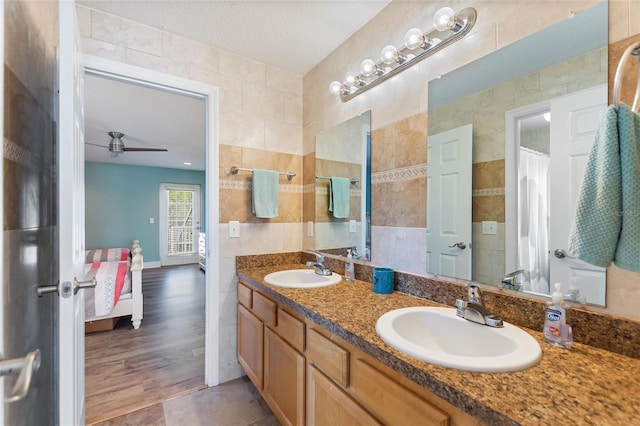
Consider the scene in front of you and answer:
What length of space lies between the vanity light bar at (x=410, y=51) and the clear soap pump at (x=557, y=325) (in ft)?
3.64

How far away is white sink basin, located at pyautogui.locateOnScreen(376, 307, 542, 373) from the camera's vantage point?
746 millimetres

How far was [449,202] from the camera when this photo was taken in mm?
1317

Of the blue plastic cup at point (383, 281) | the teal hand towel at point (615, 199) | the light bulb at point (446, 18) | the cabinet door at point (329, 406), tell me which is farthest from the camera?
the blue plastic cup at point (383, 281)

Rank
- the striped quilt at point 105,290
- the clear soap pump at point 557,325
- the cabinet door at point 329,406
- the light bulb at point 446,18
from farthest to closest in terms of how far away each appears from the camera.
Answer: the striped quilt at point 105,290, the light bulb at point 446,18, the cabinet door at point 329,406, the clear soap pump at point 557,325

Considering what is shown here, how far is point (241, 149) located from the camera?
2.12 m

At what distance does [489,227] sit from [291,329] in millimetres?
994

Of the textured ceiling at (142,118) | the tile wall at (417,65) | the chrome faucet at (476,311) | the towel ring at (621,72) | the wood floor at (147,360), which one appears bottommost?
the wood floor at (147,360)

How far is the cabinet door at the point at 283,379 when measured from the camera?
1.33 m

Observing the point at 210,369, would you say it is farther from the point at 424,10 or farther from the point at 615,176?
the point at 424,10

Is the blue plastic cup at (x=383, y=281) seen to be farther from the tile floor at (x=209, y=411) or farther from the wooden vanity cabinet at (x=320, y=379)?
the tile floor at (x=209, y=411)

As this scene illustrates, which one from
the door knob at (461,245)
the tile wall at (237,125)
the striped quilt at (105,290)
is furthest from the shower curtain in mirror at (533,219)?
the striped quilt at (105,290)

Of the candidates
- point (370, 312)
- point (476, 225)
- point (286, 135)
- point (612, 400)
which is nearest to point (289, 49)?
point (286, 135)

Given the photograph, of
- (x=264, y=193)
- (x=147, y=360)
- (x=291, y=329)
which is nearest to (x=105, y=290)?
(x=147, y=360)

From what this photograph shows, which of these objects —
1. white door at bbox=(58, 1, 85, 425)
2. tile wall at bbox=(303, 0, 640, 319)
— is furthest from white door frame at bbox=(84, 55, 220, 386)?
white door at bbox=(58, 1, 85, 425)
